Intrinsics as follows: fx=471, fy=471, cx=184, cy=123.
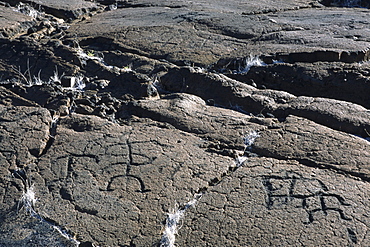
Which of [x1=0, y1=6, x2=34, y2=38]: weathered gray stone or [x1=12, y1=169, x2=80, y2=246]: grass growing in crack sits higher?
[x1=0, y1=6, x2=34, y2=38]: weathered gray stone

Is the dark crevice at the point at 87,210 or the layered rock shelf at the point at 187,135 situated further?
the dark crevice at the point at 87,210

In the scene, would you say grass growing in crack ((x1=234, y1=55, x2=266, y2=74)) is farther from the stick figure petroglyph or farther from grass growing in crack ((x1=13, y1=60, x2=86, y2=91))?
the stick figure petroglyph

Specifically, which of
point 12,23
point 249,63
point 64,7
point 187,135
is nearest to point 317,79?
point 249,63

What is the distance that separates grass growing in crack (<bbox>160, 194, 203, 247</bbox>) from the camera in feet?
9.42

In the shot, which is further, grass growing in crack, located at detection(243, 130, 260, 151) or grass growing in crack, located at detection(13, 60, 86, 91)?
grass growing in crack, located at detection(13, 60, 86, 91)

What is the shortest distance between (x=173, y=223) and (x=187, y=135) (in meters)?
1.02

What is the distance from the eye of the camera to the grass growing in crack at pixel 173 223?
287 centimetres

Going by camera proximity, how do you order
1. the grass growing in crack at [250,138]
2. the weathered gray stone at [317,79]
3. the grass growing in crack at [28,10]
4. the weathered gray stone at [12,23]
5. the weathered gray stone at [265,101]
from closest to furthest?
the grass growing in crack at [250,138] < the weathered gray stone at [265,101] < the weathered gray stone at [317,79] < the weathered gray stone at [12,23] < the grass growing in crack at [28,10]

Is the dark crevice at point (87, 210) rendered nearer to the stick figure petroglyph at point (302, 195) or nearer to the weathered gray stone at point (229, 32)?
the stick figure petroglyph at point (302, 195)

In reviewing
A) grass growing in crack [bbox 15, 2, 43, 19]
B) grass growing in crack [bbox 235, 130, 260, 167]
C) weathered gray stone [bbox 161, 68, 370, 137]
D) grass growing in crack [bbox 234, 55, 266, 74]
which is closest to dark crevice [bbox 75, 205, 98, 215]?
grass growing in crack [bbox 235, 130, 260, 167]

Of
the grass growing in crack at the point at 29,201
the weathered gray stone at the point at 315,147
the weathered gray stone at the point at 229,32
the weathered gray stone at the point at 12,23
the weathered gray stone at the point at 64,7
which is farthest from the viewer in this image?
the weathered gray stone at the point at 64,7

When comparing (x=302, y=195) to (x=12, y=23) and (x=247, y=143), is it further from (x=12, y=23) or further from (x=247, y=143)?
(x=12, y=23)

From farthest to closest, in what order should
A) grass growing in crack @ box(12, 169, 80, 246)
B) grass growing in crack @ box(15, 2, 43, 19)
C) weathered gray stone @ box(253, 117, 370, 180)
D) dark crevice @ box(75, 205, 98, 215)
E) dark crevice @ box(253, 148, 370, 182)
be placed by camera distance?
1. grass growing in crack @ box(15, 2, 43, 19)
2. weathered gray stone @ box(253, 117, 370, 180)
3. dark crevice @ box(253, 148, 370, 182)
4. dark crevice @ box(75, 205, 98, 215)
5. grass growing in crack @ box(12, 169, 80, 246)

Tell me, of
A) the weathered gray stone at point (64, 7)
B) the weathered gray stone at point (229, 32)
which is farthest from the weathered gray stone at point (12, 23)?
the weathered gray stone at point (229, 32)
